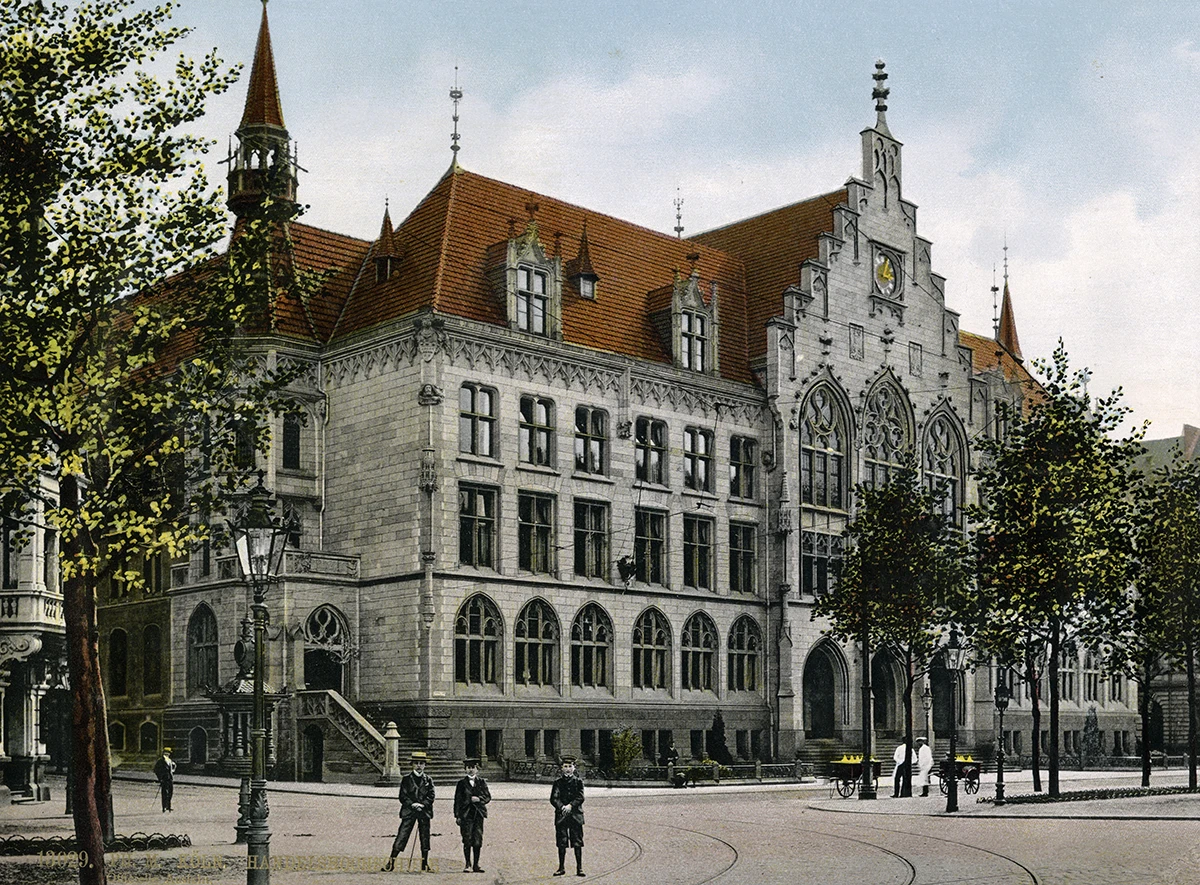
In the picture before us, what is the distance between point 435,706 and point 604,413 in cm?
1167

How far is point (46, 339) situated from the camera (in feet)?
68.9

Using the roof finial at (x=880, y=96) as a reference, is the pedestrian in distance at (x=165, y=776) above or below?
below

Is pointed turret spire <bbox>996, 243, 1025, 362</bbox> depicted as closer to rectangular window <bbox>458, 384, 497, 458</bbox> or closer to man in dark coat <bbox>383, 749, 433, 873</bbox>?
rectangular window <bbox>458, 384, 497, 458</bbox>

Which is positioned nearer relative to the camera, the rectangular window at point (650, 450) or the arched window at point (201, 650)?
the arched window at point (201, 650)

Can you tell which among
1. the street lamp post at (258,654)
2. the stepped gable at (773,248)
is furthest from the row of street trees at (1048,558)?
the street lamp post at (258,654)

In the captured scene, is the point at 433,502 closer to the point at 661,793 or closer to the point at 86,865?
the point at 661,793

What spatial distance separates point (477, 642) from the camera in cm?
4847

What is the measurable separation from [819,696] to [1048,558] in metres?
22.6

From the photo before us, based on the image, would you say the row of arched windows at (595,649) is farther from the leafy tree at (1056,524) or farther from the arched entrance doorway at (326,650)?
the leafy tree at (1056,524)

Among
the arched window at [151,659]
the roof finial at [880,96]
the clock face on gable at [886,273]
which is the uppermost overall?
the roof finial at [880,96]

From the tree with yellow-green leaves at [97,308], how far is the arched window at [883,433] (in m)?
40.7

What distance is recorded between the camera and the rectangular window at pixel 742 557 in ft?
187

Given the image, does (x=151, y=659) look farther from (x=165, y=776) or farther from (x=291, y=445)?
(x=165, y=776)

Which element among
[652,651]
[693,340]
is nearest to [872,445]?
[693,340]
